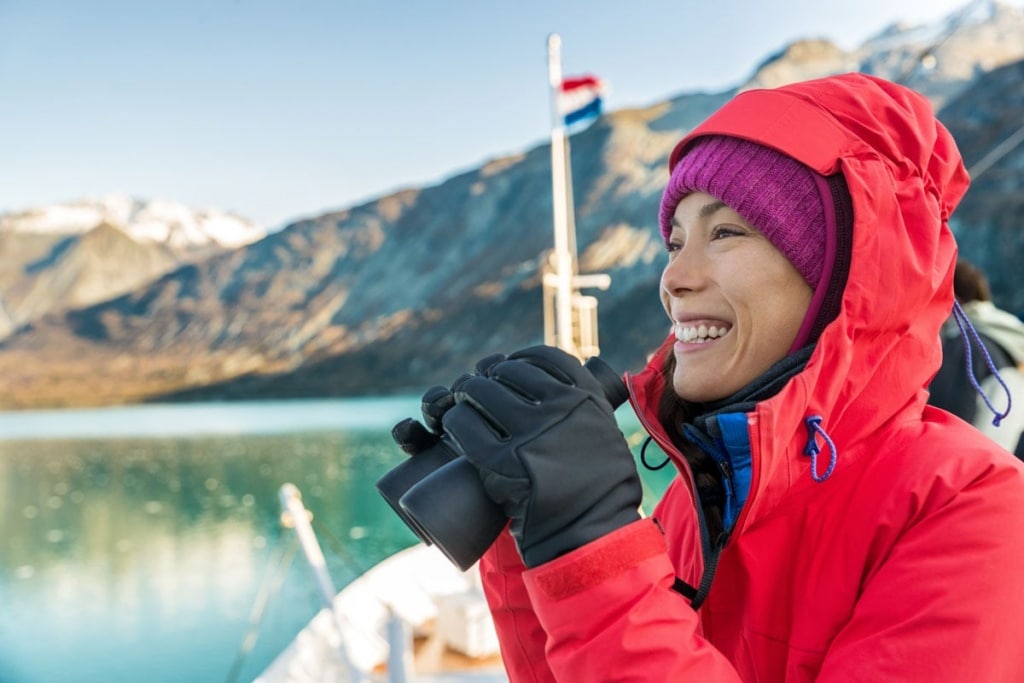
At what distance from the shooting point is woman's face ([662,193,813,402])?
899 mm

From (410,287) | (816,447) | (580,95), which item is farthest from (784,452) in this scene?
(410,287)

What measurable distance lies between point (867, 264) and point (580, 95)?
7979 mm

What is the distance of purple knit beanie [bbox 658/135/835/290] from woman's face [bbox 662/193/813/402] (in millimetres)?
17

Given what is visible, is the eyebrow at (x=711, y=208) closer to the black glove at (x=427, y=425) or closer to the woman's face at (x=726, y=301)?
the woman's face at (x=726, y=301)

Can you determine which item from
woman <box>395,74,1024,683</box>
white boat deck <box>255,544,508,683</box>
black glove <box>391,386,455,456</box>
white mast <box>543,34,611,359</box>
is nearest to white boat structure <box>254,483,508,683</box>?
white boat deck <box>255,544,508,683</box>

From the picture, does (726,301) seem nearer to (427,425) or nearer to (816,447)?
(816,447)

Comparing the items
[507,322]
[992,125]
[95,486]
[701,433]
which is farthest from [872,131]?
[507,322]

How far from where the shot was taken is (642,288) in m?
60.4

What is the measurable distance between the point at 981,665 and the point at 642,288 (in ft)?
199

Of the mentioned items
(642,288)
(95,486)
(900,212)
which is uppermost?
(900,212)

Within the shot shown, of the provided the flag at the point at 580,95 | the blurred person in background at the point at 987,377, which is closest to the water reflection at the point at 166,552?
the flag at the point at 580,95

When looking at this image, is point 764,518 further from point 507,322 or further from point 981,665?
point 507,322

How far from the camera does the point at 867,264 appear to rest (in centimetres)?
82

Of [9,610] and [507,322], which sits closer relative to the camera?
[9,610]
